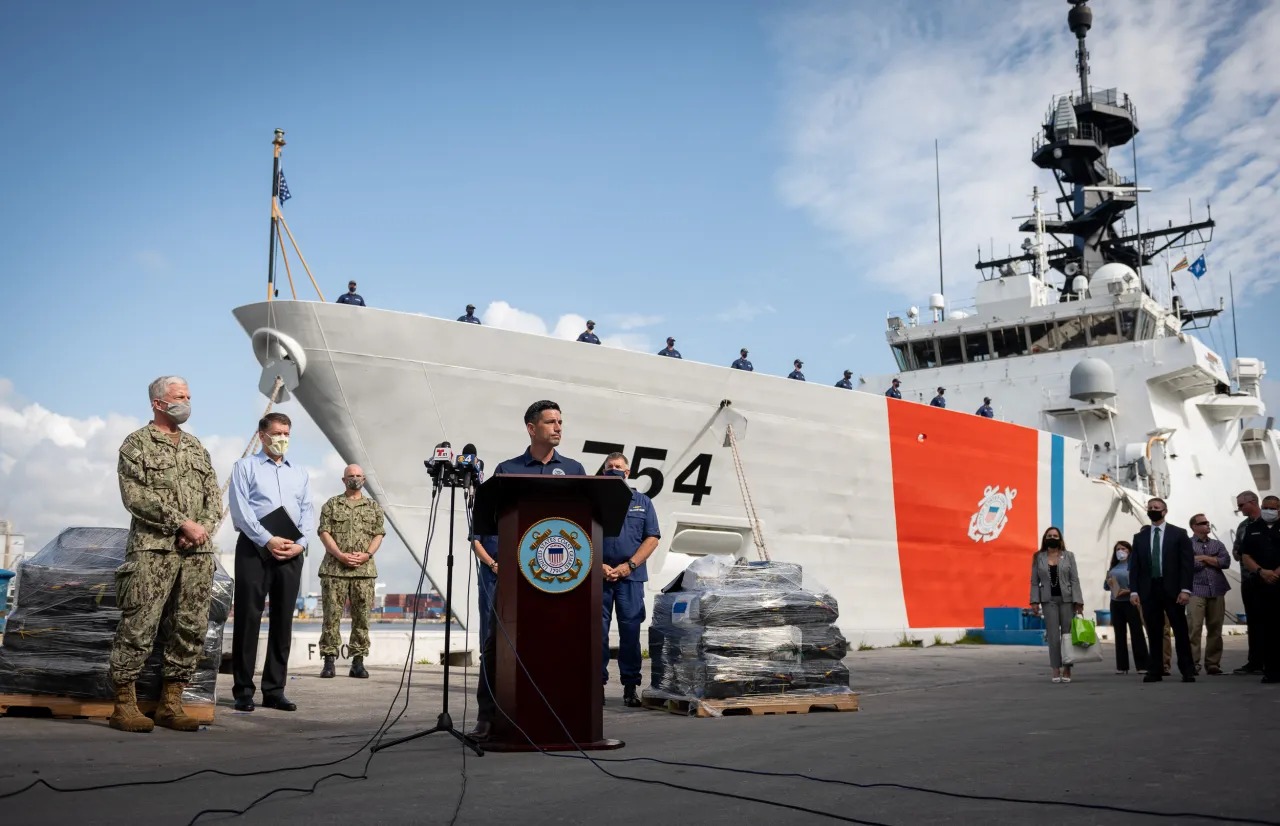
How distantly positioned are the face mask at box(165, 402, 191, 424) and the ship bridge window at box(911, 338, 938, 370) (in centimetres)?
1520

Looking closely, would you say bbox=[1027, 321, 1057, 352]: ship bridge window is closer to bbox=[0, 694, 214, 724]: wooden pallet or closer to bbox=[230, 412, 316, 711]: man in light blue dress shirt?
bbox=[230, 412, 316, 711]: man in light blue dress shirt

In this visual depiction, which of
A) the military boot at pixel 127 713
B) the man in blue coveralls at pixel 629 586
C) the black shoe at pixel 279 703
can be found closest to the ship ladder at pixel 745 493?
the man in blue coveralls at pixel 629 586

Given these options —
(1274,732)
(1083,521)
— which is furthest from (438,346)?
(1083,521)

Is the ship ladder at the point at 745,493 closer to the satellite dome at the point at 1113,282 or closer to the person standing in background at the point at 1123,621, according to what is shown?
the person standing in background at the point at 1123,621

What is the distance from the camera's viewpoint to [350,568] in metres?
7.09

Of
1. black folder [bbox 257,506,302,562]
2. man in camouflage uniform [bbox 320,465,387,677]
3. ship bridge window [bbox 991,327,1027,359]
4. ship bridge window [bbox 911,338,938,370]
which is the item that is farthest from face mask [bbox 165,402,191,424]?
ship bridge window [bbox 991,327,1027,359]

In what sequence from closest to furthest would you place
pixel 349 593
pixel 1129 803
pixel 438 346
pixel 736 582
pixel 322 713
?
pixel 1129 803
pixel 322 713
pixel 736 582
pixel 349 593
pixel 438 346

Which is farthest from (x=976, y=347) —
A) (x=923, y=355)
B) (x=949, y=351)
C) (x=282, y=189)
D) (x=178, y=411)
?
(x=178, y=411)

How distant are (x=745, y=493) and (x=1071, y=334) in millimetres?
9524

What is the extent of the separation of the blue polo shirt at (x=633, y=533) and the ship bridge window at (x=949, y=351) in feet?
43.1

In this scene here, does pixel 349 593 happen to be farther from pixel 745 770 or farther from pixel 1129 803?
pixel 1129 803

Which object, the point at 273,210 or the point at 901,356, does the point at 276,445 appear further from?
the point at 901,356

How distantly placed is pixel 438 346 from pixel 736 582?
4447 mm

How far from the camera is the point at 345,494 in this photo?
724 centimetres
